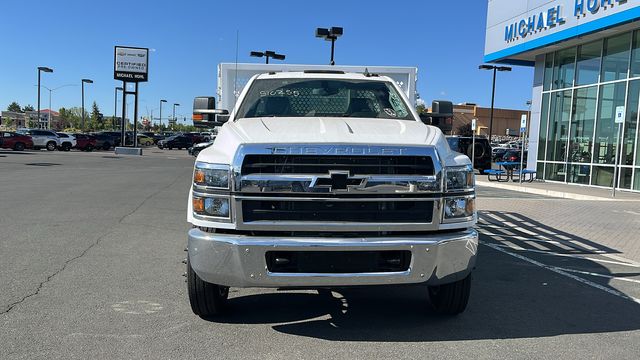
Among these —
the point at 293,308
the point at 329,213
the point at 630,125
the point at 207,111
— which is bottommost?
the point at 293,308

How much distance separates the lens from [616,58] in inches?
719

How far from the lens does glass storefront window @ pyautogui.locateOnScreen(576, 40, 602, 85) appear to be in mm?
19094

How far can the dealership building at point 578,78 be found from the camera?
17.2 meters

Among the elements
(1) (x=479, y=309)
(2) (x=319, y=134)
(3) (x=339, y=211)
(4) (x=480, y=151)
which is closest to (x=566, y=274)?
(1) (x=479, y=309)

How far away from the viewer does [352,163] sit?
3730 mm

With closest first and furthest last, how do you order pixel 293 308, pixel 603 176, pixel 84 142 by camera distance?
pixel 293 308 → pixel 603 176 → pixel 84 142

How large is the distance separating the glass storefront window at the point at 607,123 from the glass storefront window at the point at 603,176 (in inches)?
9.7

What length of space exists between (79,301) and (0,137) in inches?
1586

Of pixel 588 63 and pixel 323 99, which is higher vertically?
pixel 588 63

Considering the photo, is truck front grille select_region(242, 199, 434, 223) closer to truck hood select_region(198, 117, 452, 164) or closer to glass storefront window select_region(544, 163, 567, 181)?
truck hood select_region(198, 117, 452, 164)

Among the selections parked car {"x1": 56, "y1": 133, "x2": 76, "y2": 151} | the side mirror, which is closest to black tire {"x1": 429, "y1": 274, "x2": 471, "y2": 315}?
the side mirror

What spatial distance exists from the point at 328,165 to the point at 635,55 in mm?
17584

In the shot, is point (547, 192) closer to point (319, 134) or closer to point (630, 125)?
point (630, 125)

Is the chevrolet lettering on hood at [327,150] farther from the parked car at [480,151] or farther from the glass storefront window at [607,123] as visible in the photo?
the parked car at [480,151]
